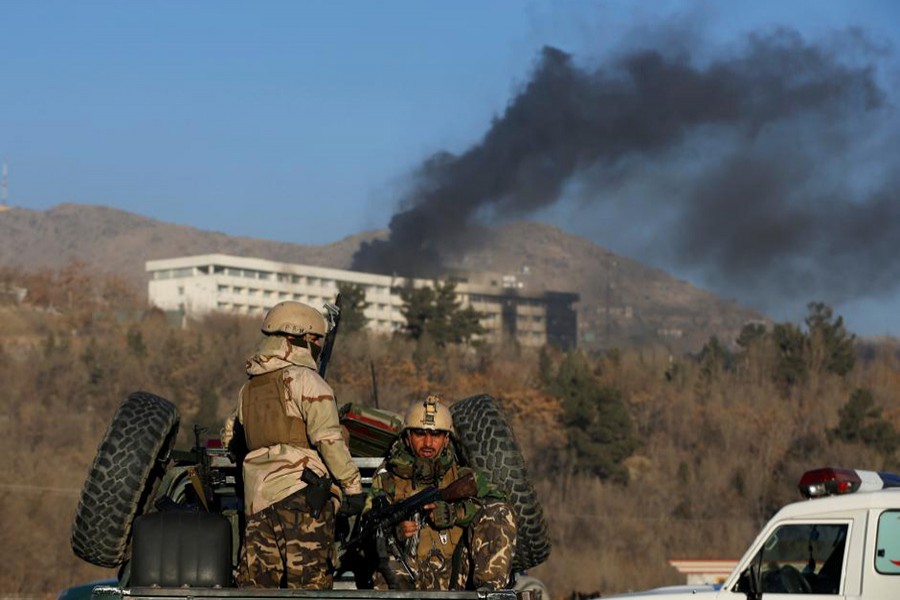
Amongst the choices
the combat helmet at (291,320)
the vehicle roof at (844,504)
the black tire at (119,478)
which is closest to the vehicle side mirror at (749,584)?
the vehicle roof at (844,504)

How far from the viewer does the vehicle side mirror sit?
10.3m

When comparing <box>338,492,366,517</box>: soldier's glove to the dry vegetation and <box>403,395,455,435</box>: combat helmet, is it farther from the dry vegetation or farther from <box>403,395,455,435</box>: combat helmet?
the dry vegetation

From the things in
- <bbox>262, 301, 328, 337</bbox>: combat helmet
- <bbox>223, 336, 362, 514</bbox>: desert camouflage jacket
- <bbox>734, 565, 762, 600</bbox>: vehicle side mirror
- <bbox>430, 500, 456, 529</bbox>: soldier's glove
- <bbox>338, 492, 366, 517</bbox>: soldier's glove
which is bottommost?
<bbox>734, 565, 762, 600</bbox>: vehicle side mirror

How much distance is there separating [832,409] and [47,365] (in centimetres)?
3299

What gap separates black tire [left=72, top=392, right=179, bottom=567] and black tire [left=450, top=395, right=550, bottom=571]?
71.6 inches

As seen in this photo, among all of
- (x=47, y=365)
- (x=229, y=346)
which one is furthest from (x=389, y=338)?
(x=47, y=365)

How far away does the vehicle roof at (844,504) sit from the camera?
10086 mm

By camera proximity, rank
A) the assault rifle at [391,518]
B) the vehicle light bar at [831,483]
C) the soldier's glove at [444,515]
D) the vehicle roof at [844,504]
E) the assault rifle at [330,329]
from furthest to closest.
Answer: the assault rifle at [330,329]
the vehicle light bar at [831,483]
the vehicle roof at [844,504]
the soldier's glove at [444,515]
the assault rifle at [391,518]

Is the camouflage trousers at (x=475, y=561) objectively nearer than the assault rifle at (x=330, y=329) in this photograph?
Yes

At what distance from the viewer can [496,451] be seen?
9.93m

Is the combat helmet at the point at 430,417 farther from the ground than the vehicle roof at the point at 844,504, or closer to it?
farther from the ground

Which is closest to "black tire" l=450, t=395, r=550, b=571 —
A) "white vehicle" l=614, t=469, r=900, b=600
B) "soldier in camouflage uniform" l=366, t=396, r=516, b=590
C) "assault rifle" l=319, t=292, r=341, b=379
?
"soldier in camouflage uniform" l=366, t=396, r=516, b=590

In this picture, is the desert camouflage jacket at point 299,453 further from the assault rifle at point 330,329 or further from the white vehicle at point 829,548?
the white vehicle at point 829,548

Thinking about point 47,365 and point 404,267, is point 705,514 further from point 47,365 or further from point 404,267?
point 404,267
